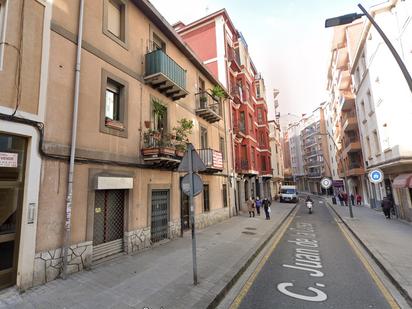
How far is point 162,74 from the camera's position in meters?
9.29

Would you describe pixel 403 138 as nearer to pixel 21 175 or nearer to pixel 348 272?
pixel 348 272

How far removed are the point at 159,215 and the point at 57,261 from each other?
14.3ft

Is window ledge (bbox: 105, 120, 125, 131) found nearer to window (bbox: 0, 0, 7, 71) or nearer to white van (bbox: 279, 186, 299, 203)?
window (bbox: 0, 0, 7, 71)

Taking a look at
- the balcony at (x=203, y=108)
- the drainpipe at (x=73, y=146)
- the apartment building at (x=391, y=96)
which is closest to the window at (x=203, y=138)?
the balcony at (x=203, y=108)

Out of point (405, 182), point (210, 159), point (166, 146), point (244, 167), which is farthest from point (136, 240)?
point (244, 167)

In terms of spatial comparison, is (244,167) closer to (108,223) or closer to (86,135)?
(108,223)

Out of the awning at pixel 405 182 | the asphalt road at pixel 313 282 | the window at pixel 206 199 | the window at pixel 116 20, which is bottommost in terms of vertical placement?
the asphalt road at pixel 313 282

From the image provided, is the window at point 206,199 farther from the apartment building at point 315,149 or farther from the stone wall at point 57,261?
the apartment building at point 315,149

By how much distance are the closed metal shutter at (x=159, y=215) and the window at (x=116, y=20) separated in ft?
19.5

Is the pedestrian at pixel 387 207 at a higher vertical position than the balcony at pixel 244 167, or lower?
lower

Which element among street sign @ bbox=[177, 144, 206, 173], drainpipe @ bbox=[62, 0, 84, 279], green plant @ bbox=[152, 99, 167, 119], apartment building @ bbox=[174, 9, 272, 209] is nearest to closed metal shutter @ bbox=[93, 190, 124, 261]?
drainpipe @ bbox=[62, 0, 84, 279]

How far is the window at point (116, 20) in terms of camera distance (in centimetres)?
829

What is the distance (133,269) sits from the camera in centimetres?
638

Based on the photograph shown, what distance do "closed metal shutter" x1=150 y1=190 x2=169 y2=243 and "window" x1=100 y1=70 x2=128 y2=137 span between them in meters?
3.06
